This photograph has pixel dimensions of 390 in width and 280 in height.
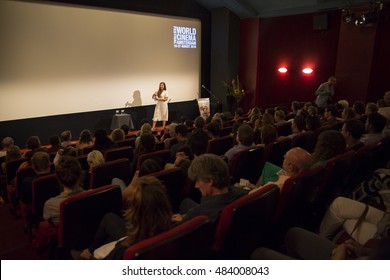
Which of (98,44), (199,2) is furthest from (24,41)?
(199,2)

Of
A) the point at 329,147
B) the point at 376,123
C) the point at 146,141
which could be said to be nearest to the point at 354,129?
the point at 376,123

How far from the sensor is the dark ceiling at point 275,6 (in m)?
8.38

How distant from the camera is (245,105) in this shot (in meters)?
10.8

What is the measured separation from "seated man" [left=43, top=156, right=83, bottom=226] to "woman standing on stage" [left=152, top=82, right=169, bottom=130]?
6.54m

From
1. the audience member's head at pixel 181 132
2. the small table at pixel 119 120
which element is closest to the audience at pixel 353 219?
the audience member's head at pixel 181 132

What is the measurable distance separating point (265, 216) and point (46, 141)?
6548mm

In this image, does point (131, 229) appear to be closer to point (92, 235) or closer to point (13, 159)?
point (92, 235)

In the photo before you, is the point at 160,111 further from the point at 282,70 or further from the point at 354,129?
the point at 354,129

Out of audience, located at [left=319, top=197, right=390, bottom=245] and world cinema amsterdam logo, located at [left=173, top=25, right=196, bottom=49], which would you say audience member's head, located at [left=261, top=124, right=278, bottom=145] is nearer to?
audience, located at [left=319, top=197, right=390, bottom=245]

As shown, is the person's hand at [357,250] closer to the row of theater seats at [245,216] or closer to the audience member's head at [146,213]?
the row of theater seats at [245,216]

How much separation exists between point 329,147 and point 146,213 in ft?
6.30

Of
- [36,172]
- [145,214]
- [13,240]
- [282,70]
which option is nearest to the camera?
[145,214]

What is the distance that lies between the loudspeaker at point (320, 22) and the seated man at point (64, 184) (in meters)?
8.48

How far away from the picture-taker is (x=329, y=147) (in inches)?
112
